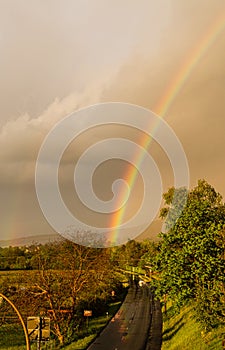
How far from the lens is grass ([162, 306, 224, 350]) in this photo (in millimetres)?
27509

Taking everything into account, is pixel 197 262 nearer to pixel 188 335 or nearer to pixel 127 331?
pixel 188 335

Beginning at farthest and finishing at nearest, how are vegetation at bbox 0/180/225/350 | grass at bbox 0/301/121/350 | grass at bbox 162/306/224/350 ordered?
grass at bbox 0/301/121/350, grass at bbox 162/306/224/350, vegetation at bbox 0/180/225/350

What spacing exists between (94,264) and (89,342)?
729 cm

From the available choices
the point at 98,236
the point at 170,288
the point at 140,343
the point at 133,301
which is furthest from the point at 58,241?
the point at 133,301

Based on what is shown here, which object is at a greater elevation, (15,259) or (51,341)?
(15,259)

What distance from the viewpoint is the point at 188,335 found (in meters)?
31.5

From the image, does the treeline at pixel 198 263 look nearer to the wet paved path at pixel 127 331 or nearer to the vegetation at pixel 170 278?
the vegetation at pixel 170 278

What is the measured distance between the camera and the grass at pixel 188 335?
90.3ft

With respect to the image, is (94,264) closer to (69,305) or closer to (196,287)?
(69,305)

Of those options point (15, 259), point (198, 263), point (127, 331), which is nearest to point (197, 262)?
point (198, 263)

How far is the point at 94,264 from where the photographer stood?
140 feet

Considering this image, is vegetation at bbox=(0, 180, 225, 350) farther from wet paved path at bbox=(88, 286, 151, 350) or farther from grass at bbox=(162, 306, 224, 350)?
wet paved path at bbox=(88, 286, 151, 350)

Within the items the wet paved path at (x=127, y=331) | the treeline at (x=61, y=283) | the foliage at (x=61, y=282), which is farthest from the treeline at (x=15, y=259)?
the foliage at (x=61, y=282)

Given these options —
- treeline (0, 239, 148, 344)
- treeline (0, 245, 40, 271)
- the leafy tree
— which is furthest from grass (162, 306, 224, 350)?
treeline (0, 245, 40, 271)
